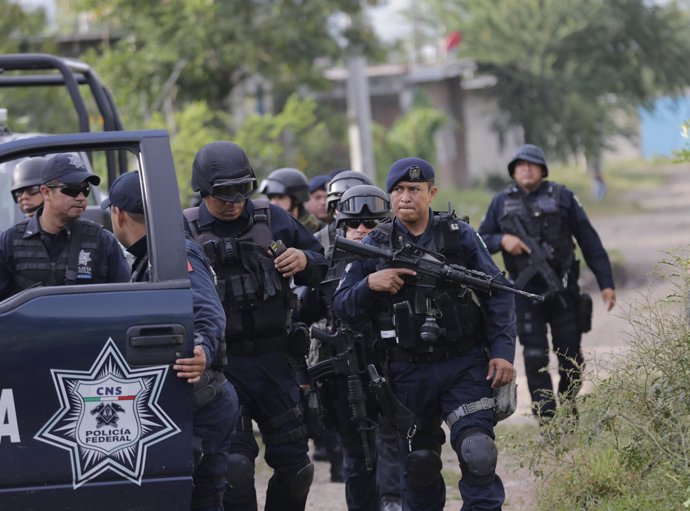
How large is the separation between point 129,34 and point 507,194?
14973 millimetres

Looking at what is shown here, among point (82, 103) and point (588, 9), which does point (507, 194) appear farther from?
point (588, 9)

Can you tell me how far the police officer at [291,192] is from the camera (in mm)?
7918

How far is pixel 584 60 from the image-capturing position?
111ft

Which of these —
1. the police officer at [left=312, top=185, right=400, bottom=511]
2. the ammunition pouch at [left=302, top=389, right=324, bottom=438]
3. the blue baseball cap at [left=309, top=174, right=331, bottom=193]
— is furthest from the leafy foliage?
the blue baseball cap at [left=309, top=174, right=331, bottom=193]

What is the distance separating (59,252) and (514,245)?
3745 mm

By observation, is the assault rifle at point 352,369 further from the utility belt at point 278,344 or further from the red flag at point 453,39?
the red flag at point 453,39

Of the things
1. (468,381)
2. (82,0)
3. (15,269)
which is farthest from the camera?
(82,0)

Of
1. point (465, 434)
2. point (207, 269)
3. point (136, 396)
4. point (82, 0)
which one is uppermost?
point (82, 0)

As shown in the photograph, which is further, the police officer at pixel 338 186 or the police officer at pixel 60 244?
the police officer at pixel 338 186

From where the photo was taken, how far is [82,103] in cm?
793

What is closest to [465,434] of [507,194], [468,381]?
[468,381]

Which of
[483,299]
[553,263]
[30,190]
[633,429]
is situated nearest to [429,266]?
[483,299]

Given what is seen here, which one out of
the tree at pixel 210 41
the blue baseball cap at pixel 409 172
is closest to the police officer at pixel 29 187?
the blue baseball cap at pixel 409 172

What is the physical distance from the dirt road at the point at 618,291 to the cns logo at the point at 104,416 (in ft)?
7.70
